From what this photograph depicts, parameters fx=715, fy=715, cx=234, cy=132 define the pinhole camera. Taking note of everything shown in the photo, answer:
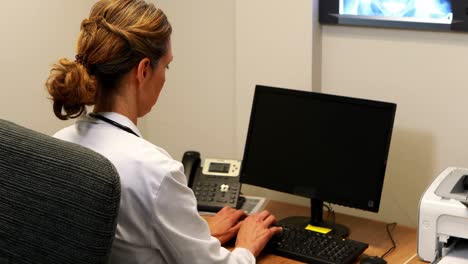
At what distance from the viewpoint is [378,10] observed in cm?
249

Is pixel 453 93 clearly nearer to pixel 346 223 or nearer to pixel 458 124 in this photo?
pixel 458 124

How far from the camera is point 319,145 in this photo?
2350 millimetres

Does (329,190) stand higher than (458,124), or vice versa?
(458,124)

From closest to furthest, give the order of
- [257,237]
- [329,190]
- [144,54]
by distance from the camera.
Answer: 1. [144,54]
2. [257,237]
3. [329,190]

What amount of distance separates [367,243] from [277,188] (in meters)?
0.35

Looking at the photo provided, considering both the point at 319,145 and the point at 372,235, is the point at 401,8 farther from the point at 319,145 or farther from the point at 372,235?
the point at 372,235

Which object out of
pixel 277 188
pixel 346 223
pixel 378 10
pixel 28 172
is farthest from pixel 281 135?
pixel 28 172

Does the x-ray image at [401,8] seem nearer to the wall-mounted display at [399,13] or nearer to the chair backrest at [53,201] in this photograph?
the wall-mounted display at [399,13]

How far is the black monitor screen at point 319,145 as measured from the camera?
2.25 meters

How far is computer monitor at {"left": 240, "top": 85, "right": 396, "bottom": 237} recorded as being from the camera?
2252 millimetres

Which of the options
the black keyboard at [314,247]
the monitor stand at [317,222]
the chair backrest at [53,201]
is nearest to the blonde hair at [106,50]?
the chair backrest at [53,201]

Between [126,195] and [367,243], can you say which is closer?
[126,195]

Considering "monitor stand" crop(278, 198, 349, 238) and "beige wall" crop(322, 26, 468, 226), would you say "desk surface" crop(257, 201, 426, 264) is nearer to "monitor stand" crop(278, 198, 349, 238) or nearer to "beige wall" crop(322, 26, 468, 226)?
"monitor stand" crop(278, 198, 349, 238)

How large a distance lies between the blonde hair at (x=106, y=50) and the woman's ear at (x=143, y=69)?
0.01 metres
